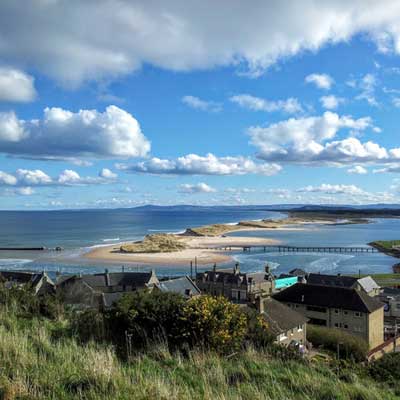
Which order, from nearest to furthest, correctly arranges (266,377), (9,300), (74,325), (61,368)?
(61,368), (266,377), (74,325), (9,300)

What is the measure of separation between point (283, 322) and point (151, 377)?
24.9 m

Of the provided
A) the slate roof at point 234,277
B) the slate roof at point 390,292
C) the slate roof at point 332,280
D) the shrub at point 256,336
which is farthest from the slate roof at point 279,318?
the slate roof at point 390,292

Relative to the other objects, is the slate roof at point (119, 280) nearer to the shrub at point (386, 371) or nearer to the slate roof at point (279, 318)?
the slate roof at point (279, 318)

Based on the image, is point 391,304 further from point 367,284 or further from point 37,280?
point 37,280

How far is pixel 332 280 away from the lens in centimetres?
5119

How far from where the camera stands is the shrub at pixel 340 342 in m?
26.9

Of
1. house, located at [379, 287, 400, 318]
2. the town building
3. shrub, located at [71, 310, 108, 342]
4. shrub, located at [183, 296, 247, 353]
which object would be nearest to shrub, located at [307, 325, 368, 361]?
the town building

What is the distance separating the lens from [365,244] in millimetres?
115188

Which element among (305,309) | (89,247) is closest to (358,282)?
(305,309)

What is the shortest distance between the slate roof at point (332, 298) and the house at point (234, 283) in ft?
23.4

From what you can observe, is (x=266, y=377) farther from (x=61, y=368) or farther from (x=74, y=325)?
(x=74, y=325)

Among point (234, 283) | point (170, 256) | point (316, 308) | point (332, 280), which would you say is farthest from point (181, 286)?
point (170, 256)

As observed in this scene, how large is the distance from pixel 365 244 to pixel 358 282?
237 ft

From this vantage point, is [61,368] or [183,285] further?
[183,285]
